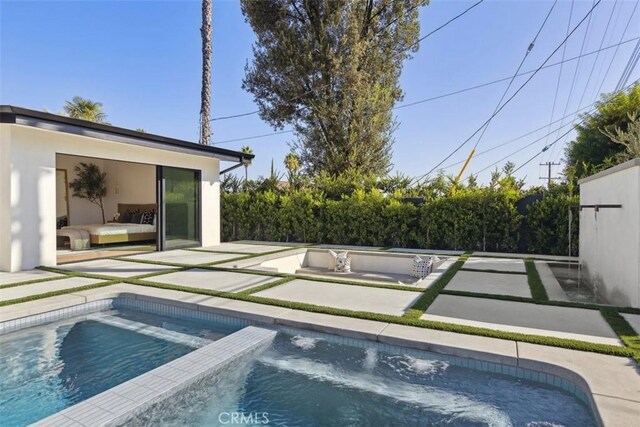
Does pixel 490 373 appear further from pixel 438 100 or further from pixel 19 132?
pixel 438 100

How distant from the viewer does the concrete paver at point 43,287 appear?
542 cm

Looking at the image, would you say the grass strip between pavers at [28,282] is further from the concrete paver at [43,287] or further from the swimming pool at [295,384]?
the swimming pool at [295,384]

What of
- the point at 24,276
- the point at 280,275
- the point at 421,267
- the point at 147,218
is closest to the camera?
the point at 24,276

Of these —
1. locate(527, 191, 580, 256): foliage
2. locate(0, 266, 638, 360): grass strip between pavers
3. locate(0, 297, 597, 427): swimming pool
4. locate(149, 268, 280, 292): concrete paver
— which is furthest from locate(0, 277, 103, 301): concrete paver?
locate(527, 191, 580, 256): foliage

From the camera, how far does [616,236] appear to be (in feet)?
17.3

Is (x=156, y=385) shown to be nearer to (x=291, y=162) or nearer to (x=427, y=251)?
(x=427, y=251)

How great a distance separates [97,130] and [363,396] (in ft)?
25.2

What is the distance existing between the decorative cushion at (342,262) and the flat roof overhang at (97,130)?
489 cm

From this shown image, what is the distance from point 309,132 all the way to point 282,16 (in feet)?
17.1

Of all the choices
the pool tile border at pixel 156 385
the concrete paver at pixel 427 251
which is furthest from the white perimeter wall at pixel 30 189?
the concrete paver at pixel 427 251

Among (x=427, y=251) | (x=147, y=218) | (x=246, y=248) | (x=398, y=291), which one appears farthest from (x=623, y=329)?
(x=147, y=218)

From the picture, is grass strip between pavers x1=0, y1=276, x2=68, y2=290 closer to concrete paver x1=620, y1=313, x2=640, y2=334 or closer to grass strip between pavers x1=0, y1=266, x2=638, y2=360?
grass strip between pavers x1=0, y1=266, x2=638, y2=360

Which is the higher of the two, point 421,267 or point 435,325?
point 435,325

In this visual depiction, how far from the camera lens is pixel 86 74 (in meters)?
16.8
